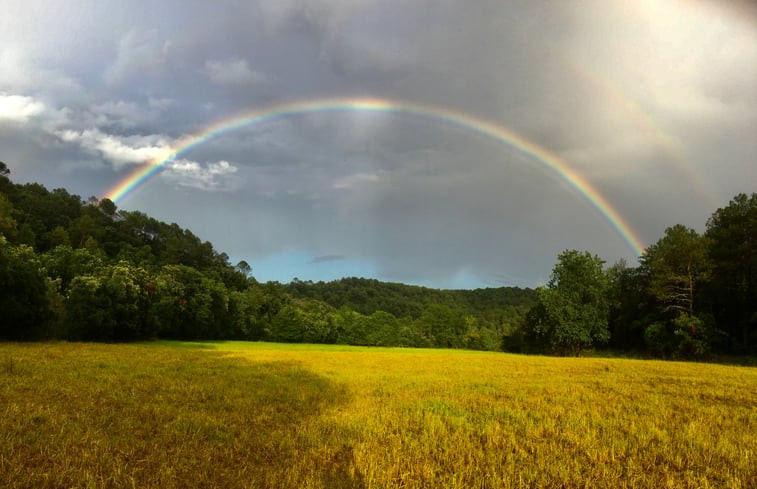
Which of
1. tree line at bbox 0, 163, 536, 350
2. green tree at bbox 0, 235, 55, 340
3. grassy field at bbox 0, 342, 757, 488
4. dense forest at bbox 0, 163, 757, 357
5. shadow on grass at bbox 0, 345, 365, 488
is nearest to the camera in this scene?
shadow on grass at bbox 0, 345, 365, 488

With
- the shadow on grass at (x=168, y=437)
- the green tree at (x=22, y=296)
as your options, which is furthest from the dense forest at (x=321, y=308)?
the shadow on grass at (x=168, y=437)

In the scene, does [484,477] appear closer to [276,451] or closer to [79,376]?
[276,451]

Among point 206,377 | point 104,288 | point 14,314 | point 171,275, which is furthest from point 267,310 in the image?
point 206,377

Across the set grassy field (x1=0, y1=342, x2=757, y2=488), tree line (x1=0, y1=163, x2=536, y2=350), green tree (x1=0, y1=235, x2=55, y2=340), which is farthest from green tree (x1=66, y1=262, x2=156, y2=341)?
grassy field (x1=0, y1=342, x2=757, y2=488)

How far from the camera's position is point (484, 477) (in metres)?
6.64

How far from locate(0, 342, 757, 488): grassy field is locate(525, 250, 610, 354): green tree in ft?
156

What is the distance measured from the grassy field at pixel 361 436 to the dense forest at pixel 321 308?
129ft

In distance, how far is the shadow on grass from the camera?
20.9 feet

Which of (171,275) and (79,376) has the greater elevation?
(171,275)

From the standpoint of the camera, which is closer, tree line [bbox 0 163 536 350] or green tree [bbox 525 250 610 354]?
tree line [bbox 0 163 536 350]

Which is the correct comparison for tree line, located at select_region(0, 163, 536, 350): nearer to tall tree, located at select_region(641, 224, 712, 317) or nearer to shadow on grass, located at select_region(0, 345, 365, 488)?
shadow on grass, located at select_region(0, 345, 365, 488)

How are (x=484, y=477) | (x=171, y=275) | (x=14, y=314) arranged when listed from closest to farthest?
1. (x=484, y=477)
2. (x=14, y=314)
3. (x=171, y=275)

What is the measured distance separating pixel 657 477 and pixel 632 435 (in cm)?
290

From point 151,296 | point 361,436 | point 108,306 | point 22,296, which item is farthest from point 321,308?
point 361,436
